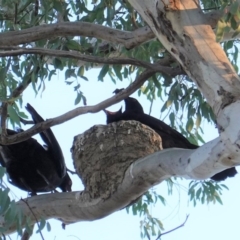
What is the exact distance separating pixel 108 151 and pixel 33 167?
59 cm

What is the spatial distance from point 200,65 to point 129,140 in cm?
154

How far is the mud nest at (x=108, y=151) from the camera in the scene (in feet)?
13.5

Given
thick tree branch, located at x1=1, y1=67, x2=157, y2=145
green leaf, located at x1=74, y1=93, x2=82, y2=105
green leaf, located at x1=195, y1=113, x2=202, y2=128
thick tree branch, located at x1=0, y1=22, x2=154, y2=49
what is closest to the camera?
thick tree branch, located at x1=1, y1=67, x2=157, y2=145

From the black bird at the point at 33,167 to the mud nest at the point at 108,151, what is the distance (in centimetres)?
18

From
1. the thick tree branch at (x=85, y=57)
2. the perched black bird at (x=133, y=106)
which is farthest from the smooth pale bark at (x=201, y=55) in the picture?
the perched black bird at (x=133, y=106)

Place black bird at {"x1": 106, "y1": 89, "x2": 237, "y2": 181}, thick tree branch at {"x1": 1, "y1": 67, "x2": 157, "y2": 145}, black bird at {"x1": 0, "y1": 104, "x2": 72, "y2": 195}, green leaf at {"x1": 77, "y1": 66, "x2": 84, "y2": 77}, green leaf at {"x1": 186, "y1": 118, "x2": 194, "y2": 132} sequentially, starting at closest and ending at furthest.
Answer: thick tree branch at {"x1": 1, "y1": 67, "x2": 157, "y2": 145} → black bird at {"x1": 106, "y1": 89, "x2": 237, "y2": 181} → black bird at {"x1": 0, "y1": 104, "x2": 72, "y2": 195} → green leaf at {"x1": 186, "y1": 118, "x2": 194, "y2": 132} → green leaf at {"x1": 77, "y1": 66, "x2": 84, "y2": 77}

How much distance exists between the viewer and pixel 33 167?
5043 millimetres

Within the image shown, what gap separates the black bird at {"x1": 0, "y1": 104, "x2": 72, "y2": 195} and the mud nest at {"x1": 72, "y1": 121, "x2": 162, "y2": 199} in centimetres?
18

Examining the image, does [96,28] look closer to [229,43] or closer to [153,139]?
[153,139]

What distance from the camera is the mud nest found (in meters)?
4.12

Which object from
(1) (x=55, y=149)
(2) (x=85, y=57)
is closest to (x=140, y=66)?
(2) (x=85, y=57)

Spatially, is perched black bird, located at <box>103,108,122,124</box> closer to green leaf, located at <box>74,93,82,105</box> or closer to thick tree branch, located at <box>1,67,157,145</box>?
green leaf, located at <box>74,93,82,105</box>

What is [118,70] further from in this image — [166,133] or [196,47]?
[196,47]

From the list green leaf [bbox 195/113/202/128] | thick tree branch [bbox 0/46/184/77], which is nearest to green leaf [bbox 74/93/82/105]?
green leaf [bbox 195/113/202/128]
